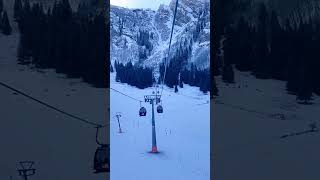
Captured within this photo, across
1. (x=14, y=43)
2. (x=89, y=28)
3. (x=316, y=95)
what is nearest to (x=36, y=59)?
(x=14, y=43)

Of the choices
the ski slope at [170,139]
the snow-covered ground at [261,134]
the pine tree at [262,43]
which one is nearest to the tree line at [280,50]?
the pine tree at [262,43]

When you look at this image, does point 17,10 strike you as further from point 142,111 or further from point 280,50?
point 280,50

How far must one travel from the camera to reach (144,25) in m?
4.83

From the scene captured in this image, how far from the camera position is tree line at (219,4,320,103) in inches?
193

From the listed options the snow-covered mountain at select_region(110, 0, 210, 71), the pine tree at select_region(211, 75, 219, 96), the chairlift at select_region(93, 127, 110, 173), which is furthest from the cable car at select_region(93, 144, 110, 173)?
the pine tree at select_region(211, 75, 219, 96)

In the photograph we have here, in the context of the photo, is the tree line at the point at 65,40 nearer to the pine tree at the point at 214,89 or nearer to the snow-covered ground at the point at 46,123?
the snow-covered ground at the point at 46,123

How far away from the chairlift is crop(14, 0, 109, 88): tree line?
1.75 feet

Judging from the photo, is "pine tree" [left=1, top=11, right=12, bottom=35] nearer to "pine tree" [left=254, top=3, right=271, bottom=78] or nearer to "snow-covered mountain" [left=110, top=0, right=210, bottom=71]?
"snow-covered mountain" [left=110, top=0, right=210, bottom=71]

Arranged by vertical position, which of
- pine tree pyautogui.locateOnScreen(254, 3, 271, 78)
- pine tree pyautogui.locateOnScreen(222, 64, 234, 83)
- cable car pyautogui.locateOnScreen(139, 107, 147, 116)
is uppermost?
pine tree pyautogui.locateOnScreen(254, 3, 271, 78)

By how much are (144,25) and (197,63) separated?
0.58 meters

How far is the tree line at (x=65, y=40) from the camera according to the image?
4621 mm

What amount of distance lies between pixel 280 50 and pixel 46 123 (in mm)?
2191

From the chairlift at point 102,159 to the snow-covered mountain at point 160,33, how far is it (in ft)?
2.54

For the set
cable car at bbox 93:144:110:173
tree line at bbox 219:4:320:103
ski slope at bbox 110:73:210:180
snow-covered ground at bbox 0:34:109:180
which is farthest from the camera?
tree line at bbox 219:4:320:103
